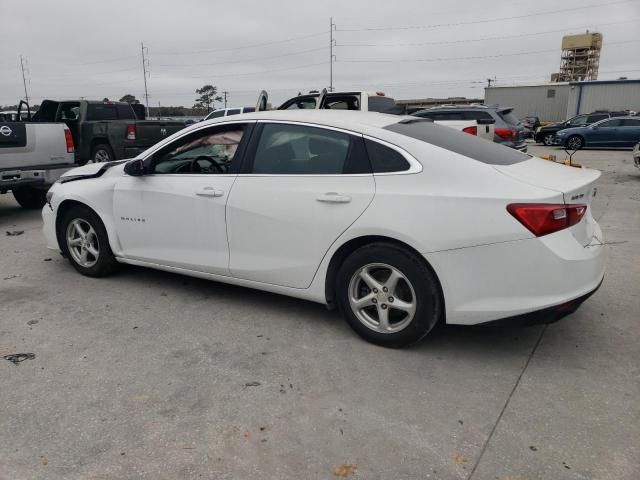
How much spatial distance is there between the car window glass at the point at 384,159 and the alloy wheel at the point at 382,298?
2.06 ft

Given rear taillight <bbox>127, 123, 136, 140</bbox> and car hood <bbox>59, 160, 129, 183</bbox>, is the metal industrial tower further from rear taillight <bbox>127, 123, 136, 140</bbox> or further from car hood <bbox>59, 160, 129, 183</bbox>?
car hood <bbox>59, 160, 129, 183</bbox>

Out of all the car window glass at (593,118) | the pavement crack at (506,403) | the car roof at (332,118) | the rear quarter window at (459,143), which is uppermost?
the car window glass at (593,118)

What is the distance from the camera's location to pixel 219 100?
6938 cm

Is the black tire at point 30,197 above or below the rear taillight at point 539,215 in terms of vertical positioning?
below

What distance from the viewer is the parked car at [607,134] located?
20.7 metres

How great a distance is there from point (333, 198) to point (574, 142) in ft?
70.8

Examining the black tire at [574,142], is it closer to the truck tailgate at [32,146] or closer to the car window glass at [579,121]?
the car window glass at [579,121]

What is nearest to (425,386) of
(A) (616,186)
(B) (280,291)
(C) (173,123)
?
(B) (280,291)

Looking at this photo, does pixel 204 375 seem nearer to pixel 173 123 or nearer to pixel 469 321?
pixel 469 321

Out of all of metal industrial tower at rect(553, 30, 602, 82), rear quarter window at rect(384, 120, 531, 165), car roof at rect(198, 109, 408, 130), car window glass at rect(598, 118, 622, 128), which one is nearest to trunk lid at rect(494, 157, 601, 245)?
rear quarter window at rect(384, 120, 531, 165)

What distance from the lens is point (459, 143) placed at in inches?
140

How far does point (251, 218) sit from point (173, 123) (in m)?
10.4

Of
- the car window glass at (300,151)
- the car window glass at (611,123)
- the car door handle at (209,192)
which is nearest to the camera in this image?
the car window glass at (300,151)

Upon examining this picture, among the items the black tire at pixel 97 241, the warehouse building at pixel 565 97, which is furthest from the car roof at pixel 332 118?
the warehouse building at pixel 565 97
